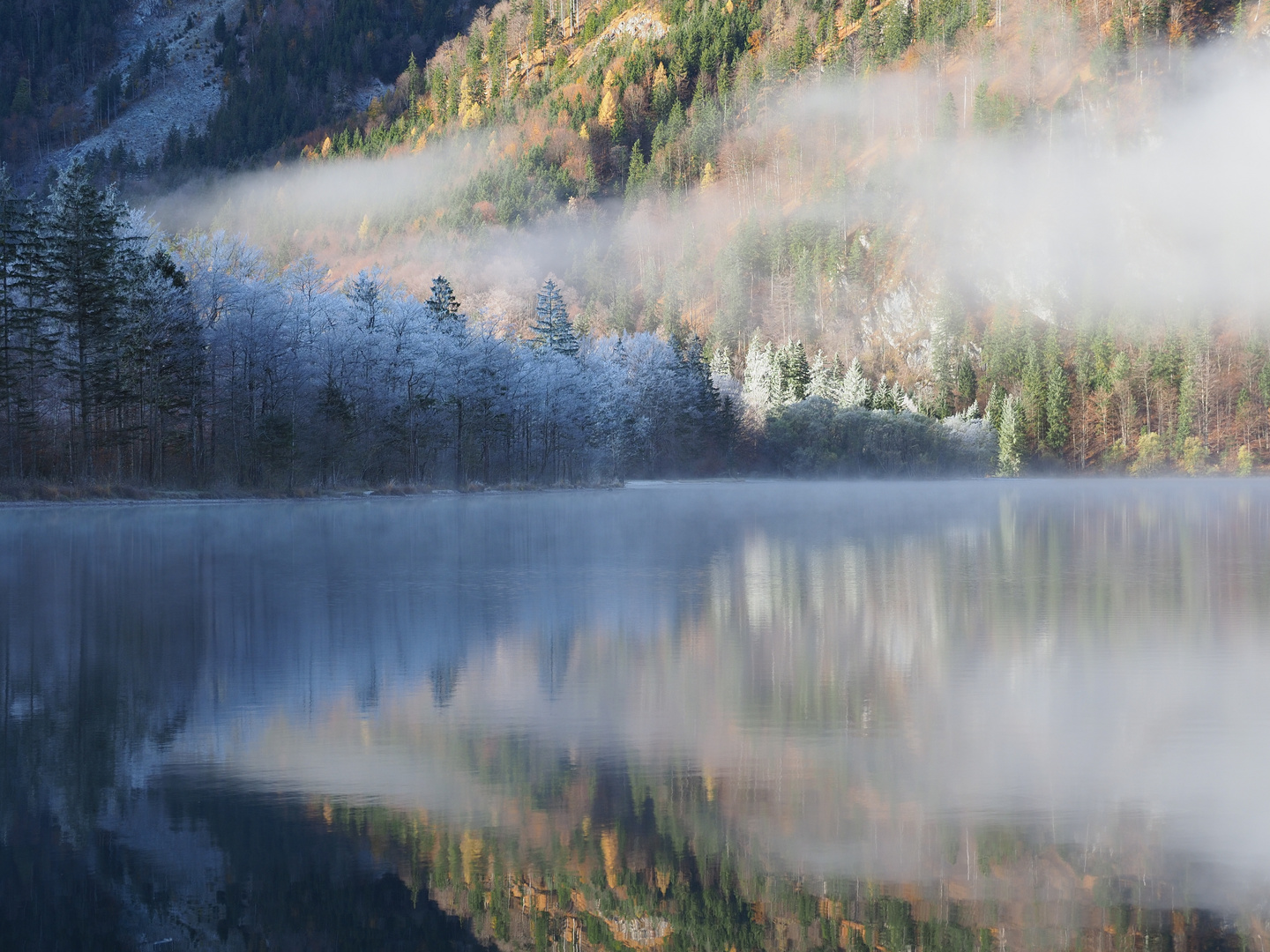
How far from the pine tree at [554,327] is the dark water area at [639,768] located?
82727 millimetres

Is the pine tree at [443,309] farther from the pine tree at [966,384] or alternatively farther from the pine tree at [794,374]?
the pine tree at [966,384]

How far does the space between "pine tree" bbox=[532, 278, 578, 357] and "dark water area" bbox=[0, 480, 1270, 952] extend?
8273 centimetres

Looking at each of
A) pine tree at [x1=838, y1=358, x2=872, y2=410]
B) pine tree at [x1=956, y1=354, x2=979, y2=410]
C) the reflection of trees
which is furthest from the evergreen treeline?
pine tree at [x1=956, y1=354, x2=979, y2=410]

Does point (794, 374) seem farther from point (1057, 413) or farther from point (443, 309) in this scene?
point (443, 309)

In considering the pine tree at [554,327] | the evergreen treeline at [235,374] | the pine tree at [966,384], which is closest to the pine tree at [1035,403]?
the pine tree at [966,384]

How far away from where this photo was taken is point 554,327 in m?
102

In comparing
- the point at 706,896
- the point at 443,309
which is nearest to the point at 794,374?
the point at 443,309

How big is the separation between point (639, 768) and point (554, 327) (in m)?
94.9

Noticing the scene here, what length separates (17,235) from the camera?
5056 cm

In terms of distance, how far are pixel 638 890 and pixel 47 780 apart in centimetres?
388

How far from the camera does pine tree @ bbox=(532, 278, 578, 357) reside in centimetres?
10012

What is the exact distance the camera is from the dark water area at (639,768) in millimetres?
5656

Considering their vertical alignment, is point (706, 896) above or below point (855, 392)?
below

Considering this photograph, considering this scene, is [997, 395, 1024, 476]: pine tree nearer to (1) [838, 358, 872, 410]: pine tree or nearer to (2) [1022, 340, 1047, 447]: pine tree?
(2) [1022, 340, 1047, 447]: pine tree
